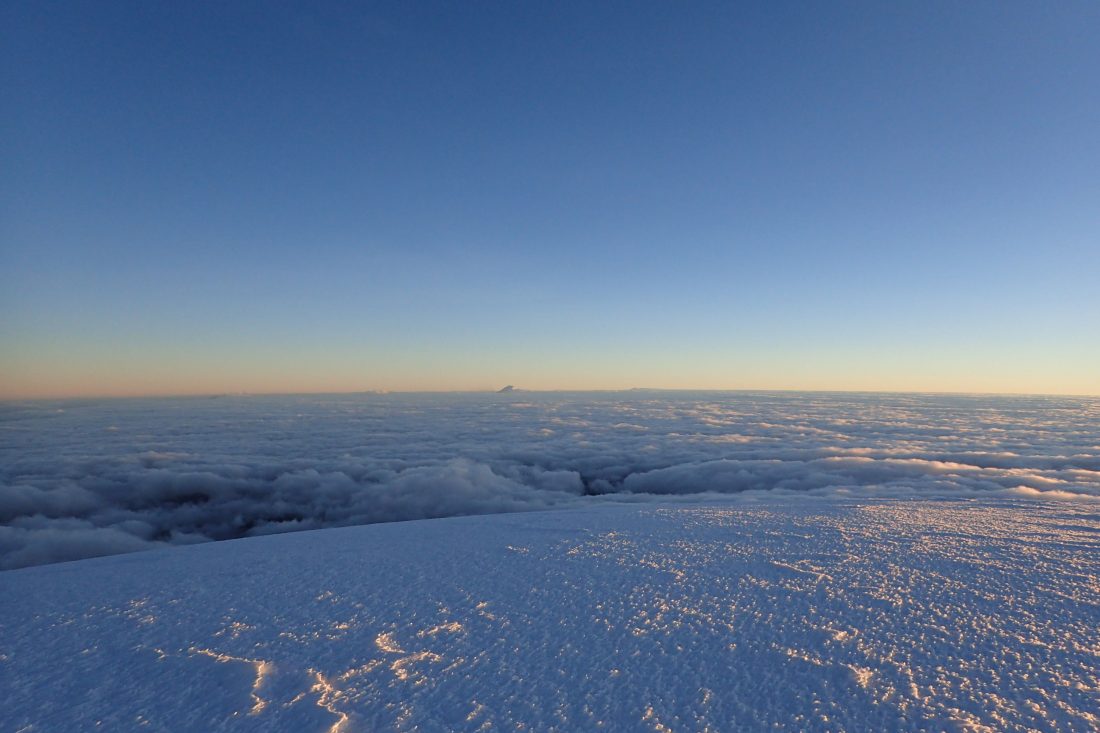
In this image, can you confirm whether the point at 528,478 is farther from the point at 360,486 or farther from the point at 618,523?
the point at 618,523

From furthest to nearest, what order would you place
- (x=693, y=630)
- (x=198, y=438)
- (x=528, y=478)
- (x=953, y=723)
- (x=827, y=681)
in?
(x=198, y=438), (x=528, y=478), (x=693, y=630), (x=827, y=681), (x=953, y=723)

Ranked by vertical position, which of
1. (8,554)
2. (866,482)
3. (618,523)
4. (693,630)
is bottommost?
(8,554)

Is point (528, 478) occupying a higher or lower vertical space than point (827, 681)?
lower

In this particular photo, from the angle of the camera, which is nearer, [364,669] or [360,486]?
[364,669]

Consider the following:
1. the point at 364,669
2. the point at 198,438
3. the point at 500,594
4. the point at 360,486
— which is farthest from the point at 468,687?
the point at 198,438

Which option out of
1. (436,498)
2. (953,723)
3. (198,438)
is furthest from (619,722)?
(198,438)

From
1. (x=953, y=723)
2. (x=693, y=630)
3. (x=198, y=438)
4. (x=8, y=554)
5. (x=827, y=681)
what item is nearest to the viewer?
(x=953, y=723)

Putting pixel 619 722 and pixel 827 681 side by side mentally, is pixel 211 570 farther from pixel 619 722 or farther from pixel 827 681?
pixel 827 681
